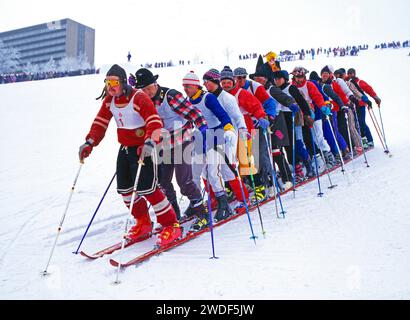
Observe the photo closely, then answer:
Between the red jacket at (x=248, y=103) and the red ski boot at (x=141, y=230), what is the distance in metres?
2.26

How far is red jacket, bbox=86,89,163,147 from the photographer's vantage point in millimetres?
3693

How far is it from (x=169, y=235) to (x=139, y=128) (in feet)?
4.16

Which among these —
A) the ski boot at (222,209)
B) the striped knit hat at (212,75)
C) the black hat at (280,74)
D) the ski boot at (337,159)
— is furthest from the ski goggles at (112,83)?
the ski boot at (337,159)

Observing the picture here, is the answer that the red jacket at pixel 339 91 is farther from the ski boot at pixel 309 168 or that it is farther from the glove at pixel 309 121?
the ski boot at pixel 309 168

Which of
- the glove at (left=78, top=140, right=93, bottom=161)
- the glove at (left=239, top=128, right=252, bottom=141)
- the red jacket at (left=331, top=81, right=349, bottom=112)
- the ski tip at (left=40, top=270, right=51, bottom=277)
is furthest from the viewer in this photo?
the red jacket at (left=331, top=81, right=349, bottom=112)

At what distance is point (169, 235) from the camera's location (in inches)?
155

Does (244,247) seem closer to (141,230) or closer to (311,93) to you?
(141,230)

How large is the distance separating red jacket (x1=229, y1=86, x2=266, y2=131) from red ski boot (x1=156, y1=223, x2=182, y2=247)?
7.13 ft

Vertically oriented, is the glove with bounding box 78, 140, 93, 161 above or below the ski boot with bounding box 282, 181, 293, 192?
above

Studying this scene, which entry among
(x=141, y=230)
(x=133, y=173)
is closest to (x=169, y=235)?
(x=141, y=230)

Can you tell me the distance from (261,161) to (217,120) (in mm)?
1556

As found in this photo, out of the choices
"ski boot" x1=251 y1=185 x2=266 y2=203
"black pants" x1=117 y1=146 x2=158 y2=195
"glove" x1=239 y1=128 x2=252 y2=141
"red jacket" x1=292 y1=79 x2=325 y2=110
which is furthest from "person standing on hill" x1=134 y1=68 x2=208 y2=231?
"red jacket" x1=292 y1=79 x2=325 y2=110

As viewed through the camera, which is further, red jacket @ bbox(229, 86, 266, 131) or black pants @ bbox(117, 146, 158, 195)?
red jacket @ bbox(229, 86, 266, 131)

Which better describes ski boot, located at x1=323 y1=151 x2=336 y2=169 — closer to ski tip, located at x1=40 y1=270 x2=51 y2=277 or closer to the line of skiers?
the line of skiers
